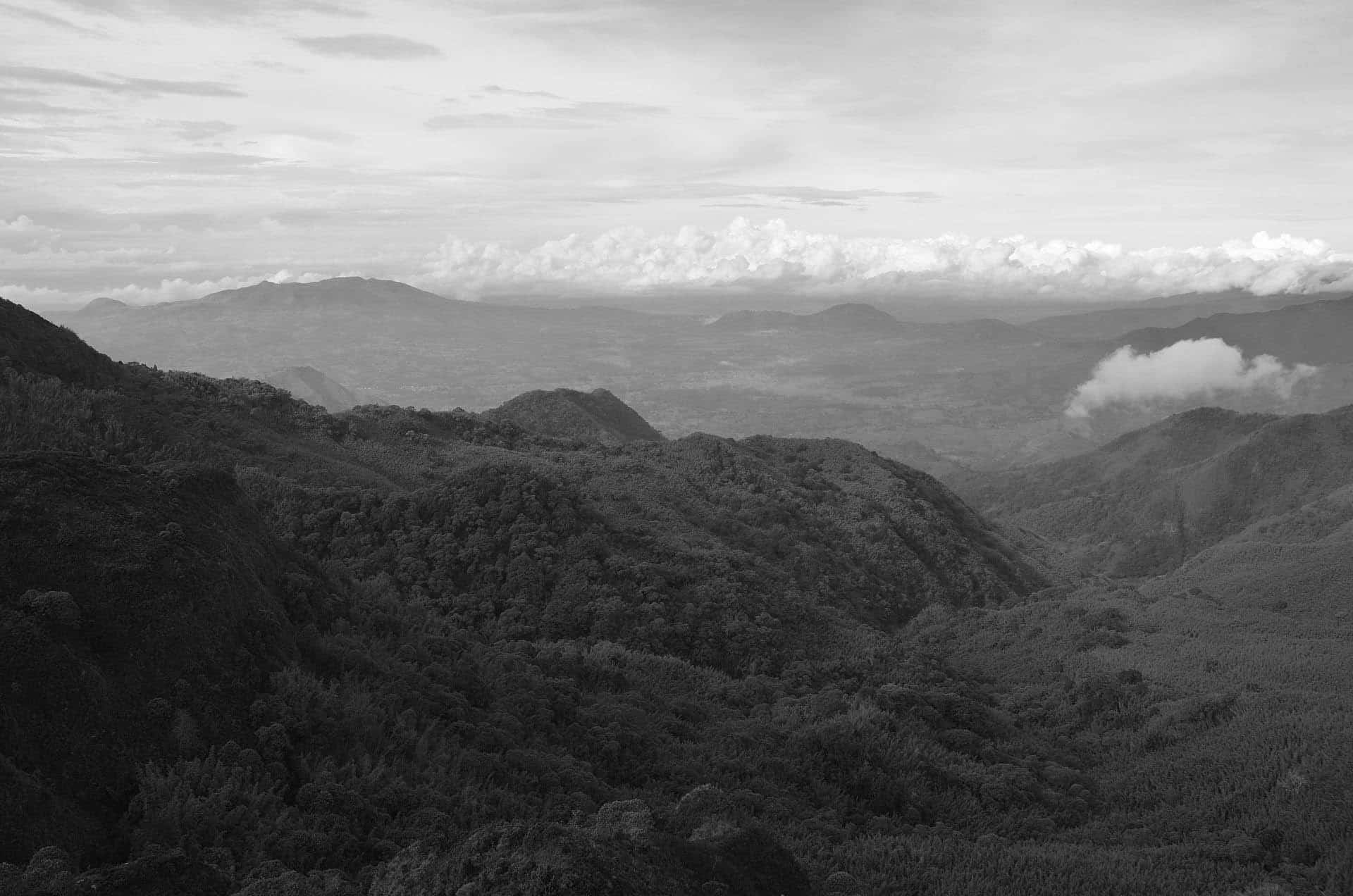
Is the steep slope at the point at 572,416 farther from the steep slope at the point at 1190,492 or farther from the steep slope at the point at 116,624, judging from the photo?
the steep slope at the point at 116,624

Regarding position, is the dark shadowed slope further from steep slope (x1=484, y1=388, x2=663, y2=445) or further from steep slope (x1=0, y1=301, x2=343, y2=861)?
steep slope (x1=484, y1=388, x2=663, y2=445)

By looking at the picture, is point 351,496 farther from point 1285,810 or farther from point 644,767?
point 1285,810

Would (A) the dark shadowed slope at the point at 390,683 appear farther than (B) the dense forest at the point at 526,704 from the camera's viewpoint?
No

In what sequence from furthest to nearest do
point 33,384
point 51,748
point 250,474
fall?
1. point 250,474
2. point 33,384
3. point 51,748

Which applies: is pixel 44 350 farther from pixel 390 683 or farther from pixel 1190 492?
pixel 1190 492

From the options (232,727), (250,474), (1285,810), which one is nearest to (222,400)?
(250,474)

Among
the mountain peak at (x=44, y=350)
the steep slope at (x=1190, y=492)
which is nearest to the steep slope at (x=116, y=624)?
the mountain peak at (x=44, y=350)
